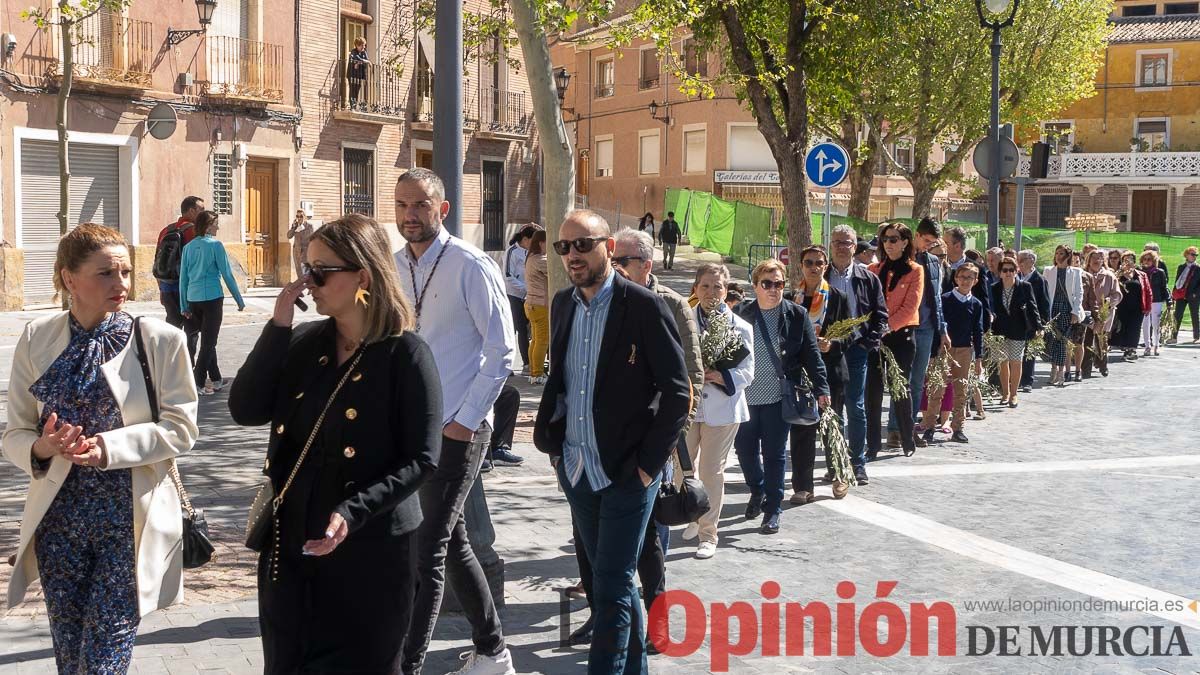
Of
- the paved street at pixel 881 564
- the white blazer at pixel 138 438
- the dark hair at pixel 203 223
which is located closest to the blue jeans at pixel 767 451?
the paved street at pixel 881 564

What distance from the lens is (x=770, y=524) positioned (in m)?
7.85

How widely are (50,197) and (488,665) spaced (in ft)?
68.1

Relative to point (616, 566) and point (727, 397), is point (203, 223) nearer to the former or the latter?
point (727, 397)

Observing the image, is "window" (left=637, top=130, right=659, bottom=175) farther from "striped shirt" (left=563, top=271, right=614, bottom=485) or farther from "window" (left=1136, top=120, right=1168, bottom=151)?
"striped shirt" (left=563, top=271, right=614, bottom=485)

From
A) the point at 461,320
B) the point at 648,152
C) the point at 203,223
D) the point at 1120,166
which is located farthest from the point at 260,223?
the point at 1120,166

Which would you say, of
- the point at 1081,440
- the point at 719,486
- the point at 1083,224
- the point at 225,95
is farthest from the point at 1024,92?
the point at 719,486

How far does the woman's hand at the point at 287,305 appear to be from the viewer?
3475 mm

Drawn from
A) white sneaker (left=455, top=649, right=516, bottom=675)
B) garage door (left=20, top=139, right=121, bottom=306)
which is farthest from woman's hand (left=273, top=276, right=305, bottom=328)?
garage door (left=20, top=139, right=121, bottom=306)

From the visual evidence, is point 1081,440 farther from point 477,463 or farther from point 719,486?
point 477,463

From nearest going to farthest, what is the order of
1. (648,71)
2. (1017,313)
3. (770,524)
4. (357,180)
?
(770,524), (1017,313), (357,180), (648,71)

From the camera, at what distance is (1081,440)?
11992mm

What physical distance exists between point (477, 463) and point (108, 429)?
1.46 m

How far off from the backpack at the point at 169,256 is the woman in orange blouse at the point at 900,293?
6730 mm

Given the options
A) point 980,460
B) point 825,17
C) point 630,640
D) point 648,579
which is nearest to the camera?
point 630,640
